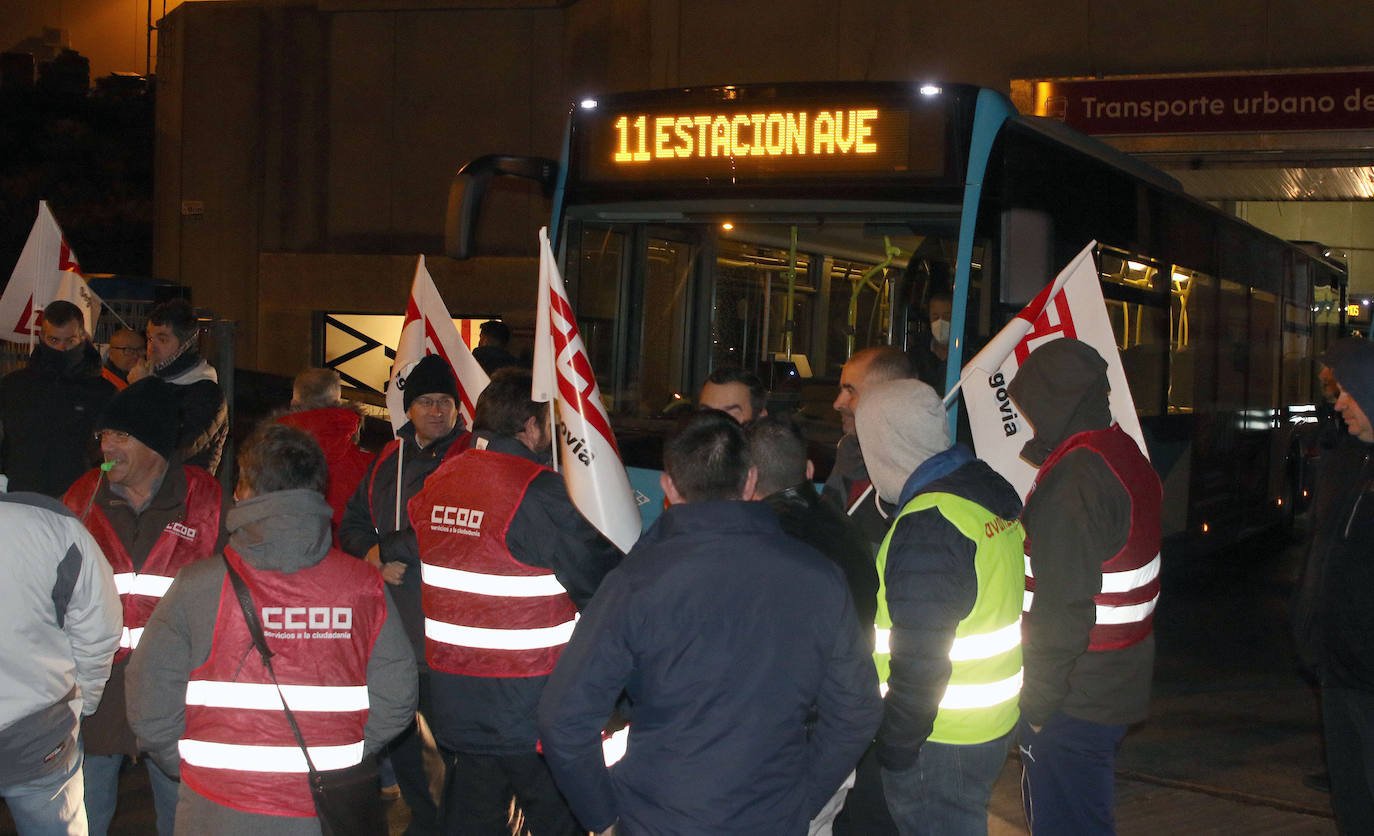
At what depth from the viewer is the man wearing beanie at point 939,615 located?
3.44 metres

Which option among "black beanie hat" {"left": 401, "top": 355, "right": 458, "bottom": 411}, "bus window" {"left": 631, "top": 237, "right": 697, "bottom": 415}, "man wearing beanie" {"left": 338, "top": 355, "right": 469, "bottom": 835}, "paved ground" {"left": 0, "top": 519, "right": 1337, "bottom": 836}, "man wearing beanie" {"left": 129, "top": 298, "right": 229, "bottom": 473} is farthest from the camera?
"bus window" {"left": 631, "top": 237, "right": 697, "bottom": 415}

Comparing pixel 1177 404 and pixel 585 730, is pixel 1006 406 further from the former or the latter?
pixel 1177 404

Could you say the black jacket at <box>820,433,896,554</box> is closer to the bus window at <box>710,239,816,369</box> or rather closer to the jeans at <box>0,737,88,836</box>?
the bus window at <box>710,239,816,369</box>

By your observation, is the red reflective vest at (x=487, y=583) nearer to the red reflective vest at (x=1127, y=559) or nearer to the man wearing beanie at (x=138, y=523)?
the man wearing beanie at (x=138, y=523)

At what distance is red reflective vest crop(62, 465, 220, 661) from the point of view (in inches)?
167

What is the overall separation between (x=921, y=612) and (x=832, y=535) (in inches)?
13.7

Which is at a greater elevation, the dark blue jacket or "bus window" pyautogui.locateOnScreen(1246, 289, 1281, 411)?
"bus window" pyautogui.locateOnScreen(1246, 289, 1281, 411)

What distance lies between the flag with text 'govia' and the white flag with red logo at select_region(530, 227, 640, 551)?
4.75 ft

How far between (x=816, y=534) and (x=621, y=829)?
97 cm

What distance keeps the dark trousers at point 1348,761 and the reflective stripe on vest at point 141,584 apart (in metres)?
3.74

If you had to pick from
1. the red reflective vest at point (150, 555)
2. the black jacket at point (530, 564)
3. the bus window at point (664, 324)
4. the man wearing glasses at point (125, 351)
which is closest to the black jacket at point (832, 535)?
the black jacket at point (530, 564)

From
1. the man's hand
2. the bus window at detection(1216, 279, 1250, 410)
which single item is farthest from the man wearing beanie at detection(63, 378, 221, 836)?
the bus window at detection(1216, 279, 1250, 410)

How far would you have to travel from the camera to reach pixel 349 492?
612cm

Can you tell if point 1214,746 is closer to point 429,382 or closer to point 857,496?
point 857,496
